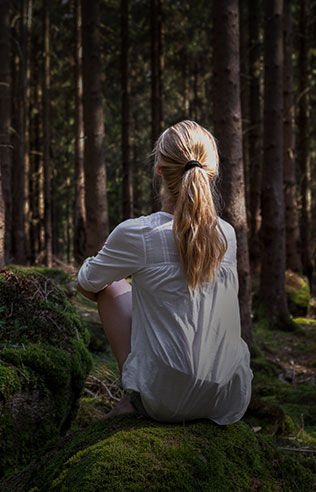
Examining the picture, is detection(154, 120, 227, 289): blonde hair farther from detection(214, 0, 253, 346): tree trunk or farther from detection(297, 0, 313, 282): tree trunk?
detection(297, 0, 313, 282): tree trunk

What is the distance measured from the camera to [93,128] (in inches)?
350

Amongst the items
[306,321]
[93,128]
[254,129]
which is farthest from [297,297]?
[93,128]

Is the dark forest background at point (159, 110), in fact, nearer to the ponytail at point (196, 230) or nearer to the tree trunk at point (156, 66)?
the tree trunk at point (156, 66)

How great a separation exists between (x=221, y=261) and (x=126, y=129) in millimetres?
12302

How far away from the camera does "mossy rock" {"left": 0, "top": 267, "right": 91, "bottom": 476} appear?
8.61 ft

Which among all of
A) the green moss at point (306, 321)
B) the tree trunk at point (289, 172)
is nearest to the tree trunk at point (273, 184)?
the green moss at point (306, 321)

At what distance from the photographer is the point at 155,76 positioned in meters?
14.2

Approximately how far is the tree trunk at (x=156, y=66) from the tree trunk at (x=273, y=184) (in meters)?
5.40

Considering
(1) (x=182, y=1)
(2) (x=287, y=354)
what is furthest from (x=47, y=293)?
(1) (x=182, y=1)

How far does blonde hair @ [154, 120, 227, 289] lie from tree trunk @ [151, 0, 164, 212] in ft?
37.3

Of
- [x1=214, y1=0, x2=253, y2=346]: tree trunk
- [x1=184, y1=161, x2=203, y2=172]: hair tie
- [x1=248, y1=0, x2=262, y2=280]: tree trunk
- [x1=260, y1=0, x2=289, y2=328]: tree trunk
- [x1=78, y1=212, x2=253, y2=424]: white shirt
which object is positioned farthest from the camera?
[x1=248, y1=0, x2=262, y2=280]: tree trunk

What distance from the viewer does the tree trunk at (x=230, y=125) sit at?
5.82 metres

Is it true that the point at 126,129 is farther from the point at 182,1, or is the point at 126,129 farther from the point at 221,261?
the point at 221,261

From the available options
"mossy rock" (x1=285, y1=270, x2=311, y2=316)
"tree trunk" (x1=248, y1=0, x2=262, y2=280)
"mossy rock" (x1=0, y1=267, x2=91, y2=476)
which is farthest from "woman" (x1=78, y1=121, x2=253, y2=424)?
"tree trunk" (x1=248, y1=0, x2=262, y2=280)
